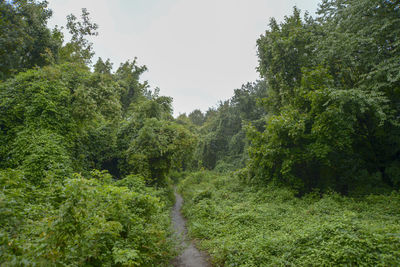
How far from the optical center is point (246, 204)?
34.4 ft

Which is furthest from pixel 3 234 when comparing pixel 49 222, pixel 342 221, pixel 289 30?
pixel 289 30

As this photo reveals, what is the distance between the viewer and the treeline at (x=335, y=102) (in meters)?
9.29

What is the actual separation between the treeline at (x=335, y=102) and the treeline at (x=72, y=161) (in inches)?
246

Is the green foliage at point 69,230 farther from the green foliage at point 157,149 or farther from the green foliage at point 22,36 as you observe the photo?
the green foliage at point 22,36

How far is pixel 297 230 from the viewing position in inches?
260

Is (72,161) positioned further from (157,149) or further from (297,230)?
(297,230)

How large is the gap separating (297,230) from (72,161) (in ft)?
31.9

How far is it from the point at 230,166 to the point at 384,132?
17155 mm

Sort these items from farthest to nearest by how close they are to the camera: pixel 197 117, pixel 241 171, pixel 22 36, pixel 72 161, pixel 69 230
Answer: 1. pixel 197 117
2. pixel 241 171
3. pixel 22 36
4. pixel 72 161
5. pixel 69 230

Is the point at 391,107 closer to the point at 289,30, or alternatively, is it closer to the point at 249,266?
the point at 289,30

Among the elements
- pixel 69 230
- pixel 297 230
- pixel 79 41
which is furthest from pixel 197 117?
pixel 69 230

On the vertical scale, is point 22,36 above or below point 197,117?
below

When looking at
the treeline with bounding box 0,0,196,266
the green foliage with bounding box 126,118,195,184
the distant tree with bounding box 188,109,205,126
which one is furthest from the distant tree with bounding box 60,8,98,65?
the distant tree with bounding box 188,109,205,126

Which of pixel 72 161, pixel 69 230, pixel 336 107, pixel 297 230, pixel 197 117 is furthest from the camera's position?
pixel 197 117
